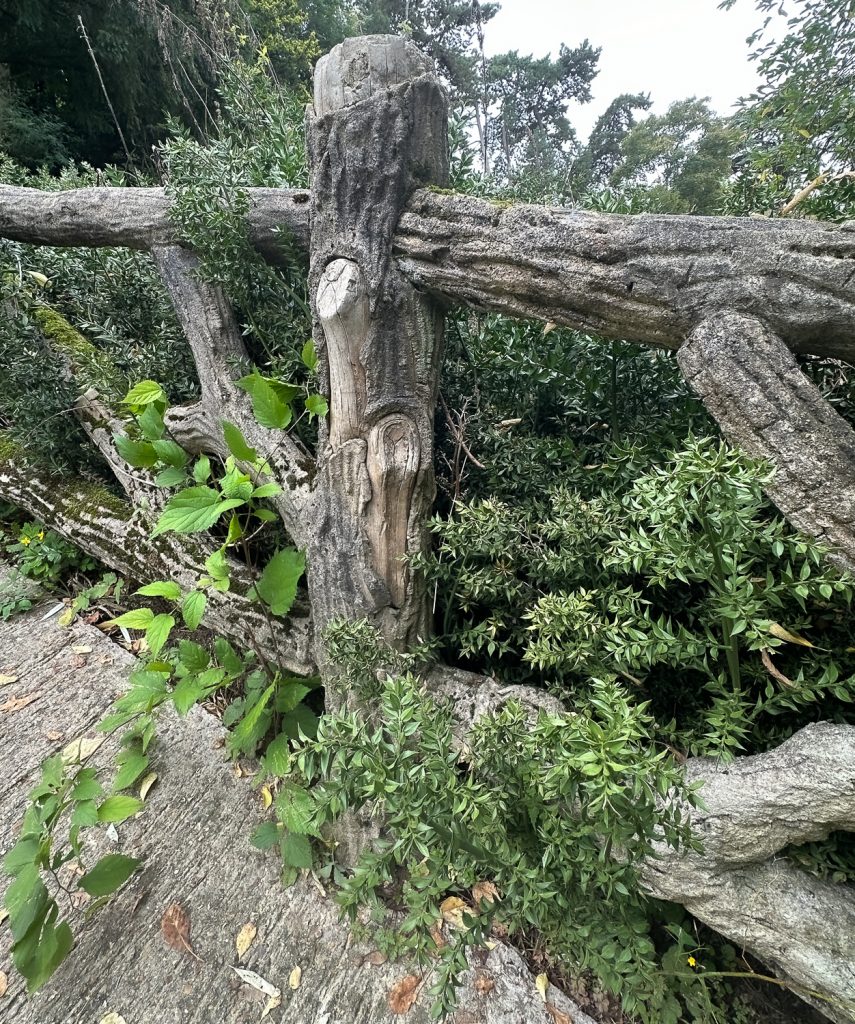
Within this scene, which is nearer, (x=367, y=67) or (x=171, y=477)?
(x=367, y=67)

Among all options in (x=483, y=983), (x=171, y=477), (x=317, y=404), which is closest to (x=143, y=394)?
(x=171, y=477)

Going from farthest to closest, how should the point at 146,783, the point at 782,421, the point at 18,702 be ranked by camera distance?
the point at 18,702
the point at 146,783
the point at 782,421

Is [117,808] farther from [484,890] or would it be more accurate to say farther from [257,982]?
[484,890]

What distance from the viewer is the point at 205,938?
1756mm

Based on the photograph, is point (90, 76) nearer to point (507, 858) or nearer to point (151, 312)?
point (151, 312)

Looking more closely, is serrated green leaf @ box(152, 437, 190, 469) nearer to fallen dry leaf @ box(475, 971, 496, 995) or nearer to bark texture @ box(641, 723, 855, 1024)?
bark texture @ box(641, 723, 855, 1024)

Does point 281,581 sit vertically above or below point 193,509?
below

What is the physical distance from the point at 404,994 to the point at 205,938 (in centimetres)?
71

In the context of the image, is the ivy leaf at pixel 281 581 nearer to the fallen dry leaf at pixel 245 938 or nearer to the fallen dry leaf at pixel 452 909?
the fallen dry leaf at pixel 245 938

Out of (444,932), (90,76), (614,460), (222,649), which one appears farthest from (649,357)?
(90,76)

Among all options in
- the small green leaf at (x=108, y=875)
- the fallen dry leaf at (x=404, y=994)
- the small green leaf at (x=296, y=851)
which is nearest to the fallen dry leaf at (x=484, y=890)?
the fallen dry leaf at (x=404, y=994)

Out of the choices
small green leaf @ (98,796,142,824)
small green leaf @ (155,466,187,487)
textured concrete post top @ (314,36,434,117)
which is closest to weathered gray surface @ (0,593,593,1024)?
small green leaf @ (98,796,142,824)

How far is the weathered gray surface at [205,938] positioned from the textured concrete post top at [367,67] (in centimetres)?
255

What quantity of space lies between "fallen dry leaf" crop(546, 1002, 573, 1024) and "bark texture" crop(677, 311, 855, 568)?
1607 mm
